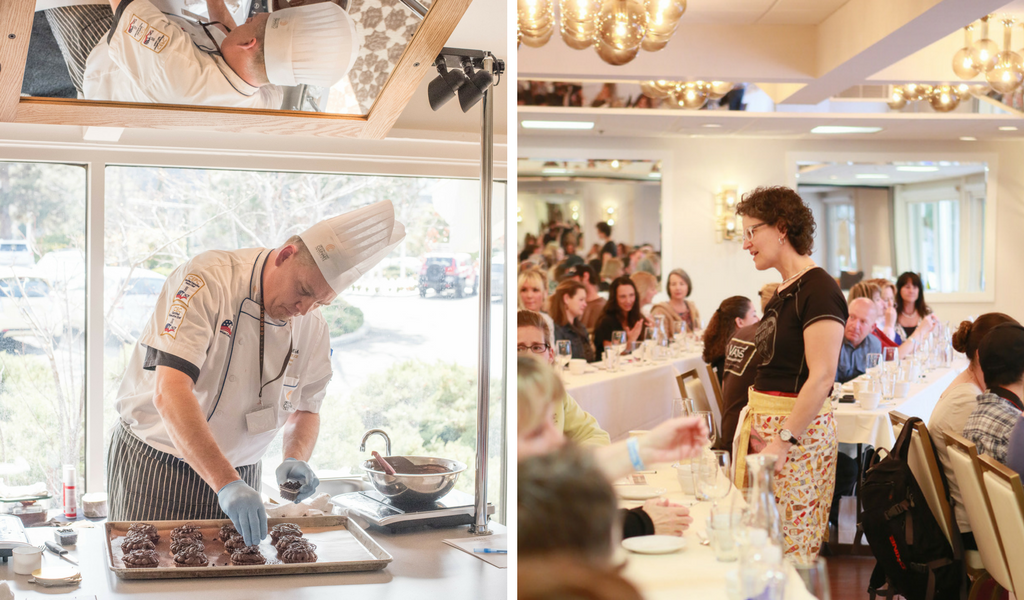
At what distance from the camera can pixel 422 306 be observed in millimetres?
2059

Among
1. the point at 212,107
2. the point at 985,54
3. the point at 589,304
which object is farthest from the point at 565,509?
the point at 589,304

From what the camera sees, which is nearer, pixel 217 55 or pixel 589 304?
pixel 217 55

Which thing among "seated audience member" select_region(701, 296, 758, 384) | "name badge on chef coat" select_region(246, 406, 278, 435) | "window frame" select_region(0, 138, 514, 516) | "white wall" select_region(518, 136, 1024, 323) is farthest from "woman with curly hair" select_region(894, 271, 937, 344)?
"name badge on chef coat" select_region(246, 406, 278, 435)

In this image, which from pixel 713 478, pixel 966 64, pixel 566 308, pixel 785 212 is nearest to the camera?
pixel 713 478

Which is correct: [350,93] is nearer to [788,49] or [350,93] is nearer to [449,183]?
[449,183]

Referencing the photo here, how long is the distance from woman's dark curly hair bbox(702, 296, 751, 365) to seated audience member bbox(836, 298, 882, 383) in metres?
0.71

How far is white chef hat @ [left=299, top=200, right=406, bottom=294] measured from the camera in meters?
1.44

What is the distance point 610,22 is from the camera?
2193 mm

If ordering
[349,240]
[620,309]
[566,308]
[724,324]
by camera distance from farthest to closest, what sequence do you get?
[620,309] → [566,308] → [724,324] → [349,240]

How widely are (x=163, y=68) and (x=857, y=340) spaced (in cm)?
297

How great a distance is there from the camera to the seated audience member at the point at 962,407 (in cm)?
185

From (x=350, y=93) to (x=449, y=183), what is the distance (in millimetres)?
597

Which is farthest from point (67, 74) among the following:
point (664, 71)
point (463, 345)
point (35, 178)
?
point (664, 71)

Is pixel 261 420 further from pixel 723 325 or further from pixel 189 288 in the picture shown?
pixel 723 325
